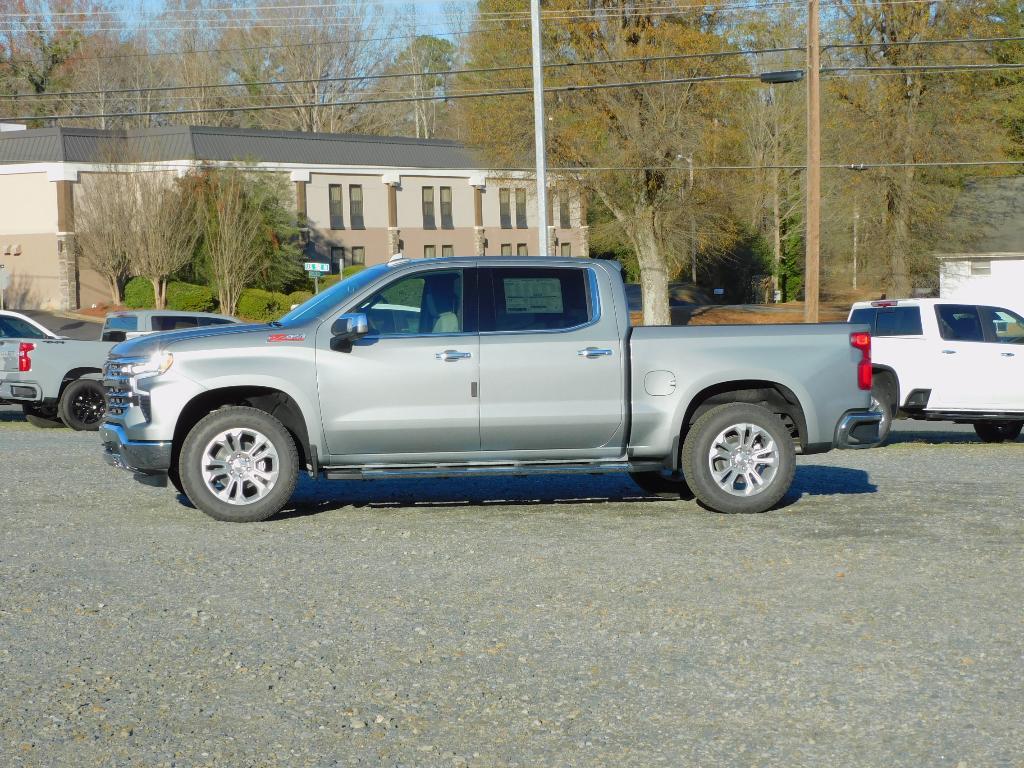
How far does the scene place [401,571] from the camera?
8.41 meters

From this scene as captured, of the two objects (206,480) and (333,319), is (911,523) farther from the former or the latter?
(206,480)

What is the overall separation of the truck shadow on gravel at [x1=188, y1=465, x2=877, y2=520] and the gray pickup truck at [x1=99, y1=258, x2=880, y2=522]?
628mm

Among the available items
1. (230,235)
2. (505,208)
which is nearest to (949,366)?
(230,235)

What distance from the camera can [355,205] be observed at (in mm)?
70562

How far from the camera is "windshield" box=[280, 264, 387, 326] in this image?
410 inches

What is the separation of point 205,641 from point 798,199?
73227mm

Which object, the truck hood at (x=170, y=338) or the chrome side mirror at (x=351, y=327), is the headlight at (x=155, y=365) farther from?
the chrome side mirror at (x=351, y=327)

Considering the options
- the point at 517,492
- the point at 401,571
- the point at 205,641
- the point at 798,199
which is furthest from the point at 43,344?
the point at 798,199

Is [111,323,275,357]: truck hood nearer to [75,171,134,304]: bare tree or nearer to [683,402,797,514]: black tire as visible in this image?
[683,402,797,514]: black tire

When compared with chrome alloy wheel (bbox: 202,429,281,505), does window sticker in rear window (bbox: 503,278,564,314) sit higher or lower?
higher

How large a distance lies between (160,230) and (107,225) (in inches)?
118

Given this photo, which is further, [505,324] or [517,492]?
[517,492]

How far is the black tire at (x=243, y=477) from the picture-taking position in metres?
10.1

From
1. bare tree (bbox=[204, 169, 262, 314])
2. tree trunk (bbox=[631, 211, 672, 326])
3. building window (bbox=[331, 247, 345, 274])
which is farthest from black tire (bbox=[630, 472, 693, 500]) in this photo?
building window (bbox=[331, 247, 345, 274])
